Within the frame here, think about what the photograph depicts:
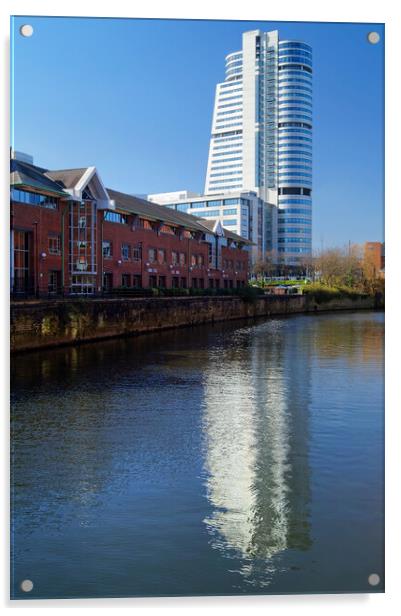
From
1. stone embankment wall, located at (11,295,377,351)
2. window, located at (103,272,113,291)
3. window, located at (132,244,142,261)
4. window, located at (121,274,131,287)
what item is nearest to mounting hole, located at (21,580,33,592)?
stone embankment wall, located at (11,295,377,351)

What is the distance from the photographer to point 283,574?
5.05 metres

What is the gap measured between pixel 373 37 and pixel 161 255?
4640 centimetres

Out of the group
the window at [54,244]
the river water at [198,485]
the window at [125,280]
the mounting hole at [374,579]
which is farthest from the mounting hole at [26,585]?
the window at [125,280]

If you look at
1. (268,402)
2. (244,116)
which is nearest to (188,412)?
(268,402)

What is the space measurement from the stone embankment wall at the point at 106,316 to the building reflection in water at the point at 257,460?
763cm

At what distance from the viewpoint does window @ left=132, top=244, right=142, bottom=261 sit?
46750 millimetres

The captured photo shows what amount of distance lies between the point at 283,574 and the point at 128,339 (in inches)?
1022

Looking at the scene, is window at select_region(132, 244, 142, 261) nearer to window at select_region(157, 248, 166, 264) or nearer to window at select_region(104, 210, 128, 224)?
window at select_region(104, 210, 128, 224)

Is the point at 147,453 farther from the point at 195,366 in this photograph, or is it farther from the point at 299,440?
the point at 195,366

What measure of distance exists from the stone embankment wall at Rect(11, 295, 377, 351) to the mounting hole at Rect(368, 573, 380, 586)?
16.7m

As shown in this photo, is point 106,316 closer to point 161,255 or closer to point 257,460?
point 257,460

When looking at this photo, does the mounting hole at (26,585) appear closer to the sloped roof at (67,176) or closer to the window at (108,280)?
the sloped roof at (67,176)

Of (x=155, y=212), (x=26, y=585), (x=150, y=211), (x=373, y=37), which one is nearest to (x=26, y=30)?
(x=373, y=37)

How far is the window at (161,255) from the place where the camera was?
51.0 meters
